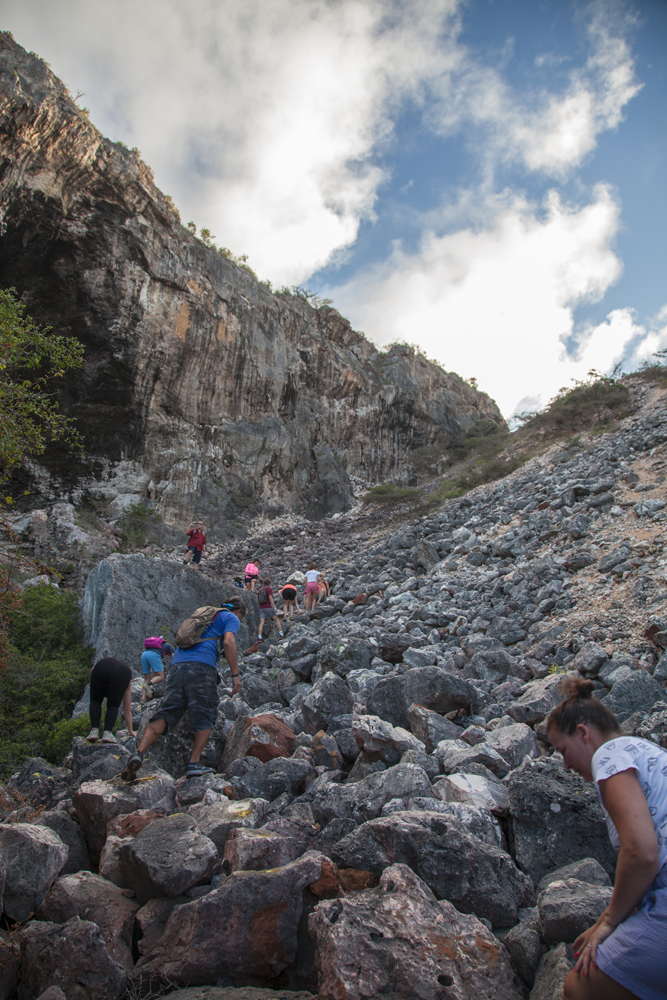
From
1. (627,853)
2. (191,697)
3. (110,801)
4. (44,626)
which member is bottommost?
(110,801)

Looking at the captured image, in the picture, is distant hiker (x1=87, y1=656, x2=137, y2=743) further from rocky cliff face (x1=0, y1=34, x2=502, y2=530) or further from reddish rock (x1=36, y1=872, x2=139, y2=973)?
rocky cliff face (x1=0, y1=34, x2=502, y2=530)

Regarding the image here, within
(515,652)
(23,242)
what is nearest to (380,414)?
(23,242)

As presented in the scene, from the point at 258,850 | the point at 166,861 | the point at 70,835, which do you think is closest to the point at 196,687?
the point at 70,835

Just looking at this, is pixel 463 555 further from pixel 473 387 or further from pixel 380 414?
pixel 473 387

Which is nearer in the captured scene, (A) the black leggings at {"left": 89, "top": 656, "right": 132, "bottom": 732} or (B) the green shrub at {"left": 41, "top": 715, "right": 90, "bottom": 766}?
(A) the black leggings at {"left": 89, "top": 656, "right": 132, "bottom": 732}

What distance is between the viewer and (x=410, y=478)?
30062mm

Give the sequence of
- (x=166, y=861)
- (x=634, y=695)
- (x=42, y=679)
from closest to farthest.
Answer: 1. (x=166, y=861)
2. (x=634, y=695)
3. (x=42, y=679)

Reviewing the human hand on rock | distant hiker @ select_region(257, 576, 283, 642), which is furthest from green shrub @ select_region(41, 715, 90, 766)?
the human hand on rock

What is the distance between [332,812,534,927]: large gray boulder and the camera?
6.66 feet

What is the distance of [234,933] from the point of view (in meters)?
1.88

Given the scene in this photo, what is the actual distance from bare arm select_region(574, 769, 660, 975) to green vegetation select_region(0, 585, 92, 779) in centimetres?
489

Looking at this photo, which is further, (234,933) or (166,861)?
(166,861)

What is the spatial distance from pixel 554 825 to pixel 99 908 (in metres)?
2.09

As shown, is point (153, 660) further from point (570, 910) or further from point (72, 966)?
point (570, 910)
